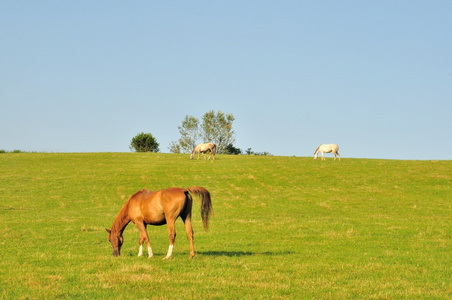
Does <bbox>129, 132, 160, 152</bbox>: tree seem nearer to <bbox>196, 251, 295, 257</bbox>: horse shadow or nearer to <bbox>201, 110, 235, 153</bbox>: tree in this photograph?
<bbox>201, 110, 235, 153</bbox>: tree

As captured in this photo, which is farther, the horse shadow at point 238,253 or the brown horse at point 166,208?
the horse shadow at point 238,253

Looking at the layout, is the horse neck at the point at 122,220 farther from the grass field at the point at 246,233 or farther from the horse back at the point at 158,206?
the grass field at the point at 246,233

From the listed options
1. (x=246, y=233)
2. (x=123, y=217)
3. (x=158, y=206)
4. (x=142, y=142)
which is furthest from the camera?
(x=142, y=142)

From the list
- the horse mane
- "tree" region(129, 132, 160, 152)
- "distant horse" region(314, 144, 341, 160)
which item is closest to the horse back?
the horse mane

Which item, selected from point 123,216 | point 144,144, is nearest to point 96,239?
point 123,216

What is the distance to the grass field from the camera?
37.2 feet

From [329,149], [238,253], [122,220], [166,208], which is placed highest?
[329,149]

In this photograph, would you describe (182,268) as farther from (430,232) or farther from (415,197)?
(415,197)

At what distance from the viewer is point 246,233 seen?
2333cm

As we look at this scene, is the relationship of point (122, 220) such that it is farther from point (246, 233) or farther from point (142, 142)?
point (142, 142)

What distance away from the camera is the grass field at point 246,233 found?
37.2 feet

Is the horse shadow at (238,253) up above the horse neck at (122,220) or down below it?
below

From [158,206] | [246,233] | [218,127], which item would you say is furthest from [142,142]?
[158,206]

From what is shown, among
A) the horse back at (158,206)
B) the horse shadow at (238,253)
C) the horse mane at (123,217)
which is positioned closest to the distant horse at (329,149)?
the horse shadow at (238,253)
